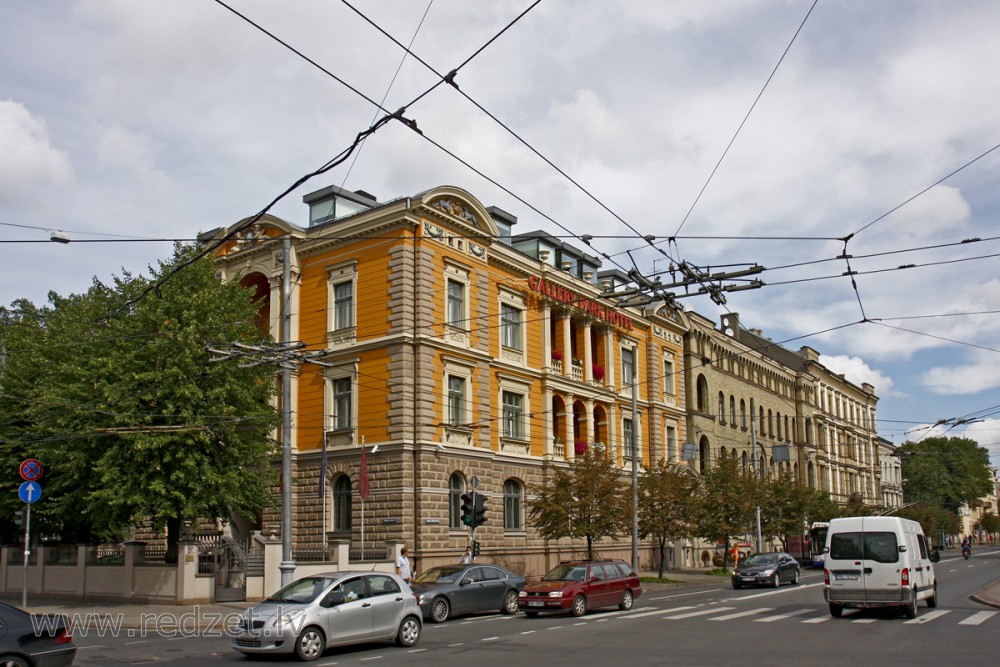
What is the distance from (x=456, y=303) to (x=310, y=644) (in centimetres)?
2238

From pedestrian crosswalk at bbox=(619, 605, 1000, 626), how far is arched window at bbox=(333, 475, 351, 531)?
1340 centimetres

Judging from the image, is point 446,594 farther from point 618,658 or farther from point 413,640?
point 618,658

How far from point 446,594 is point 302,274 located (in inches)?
729

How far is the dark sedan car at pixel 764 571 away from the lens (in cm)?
3619

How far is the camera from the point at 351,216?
3662 cm

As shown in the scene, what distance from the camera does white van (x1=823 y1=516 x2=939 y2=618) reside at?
21.0m

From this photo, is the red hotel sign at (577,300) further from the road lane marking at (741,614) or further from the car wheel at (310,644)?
the car wheel at (310,644)

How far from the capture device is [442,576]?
24.1m

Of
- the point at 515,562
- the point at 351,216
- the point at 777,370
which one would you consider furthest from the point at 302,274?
the point at 777,370

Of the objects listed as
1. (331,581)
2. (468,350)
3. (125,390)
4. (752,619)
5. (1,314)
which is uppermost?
(1,314)

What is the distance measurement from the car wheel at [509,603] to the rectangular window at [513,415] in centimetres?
1408

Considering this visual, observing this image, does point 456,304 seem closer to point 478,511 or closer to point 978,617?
point 478,511

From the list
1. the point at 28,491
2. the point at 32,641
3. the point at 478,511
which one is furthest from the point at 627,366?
the point at 32,641

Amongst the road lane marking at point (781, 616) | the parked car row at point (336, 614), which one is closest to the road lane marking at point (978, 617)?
the road lane marking at point (781, 616)
